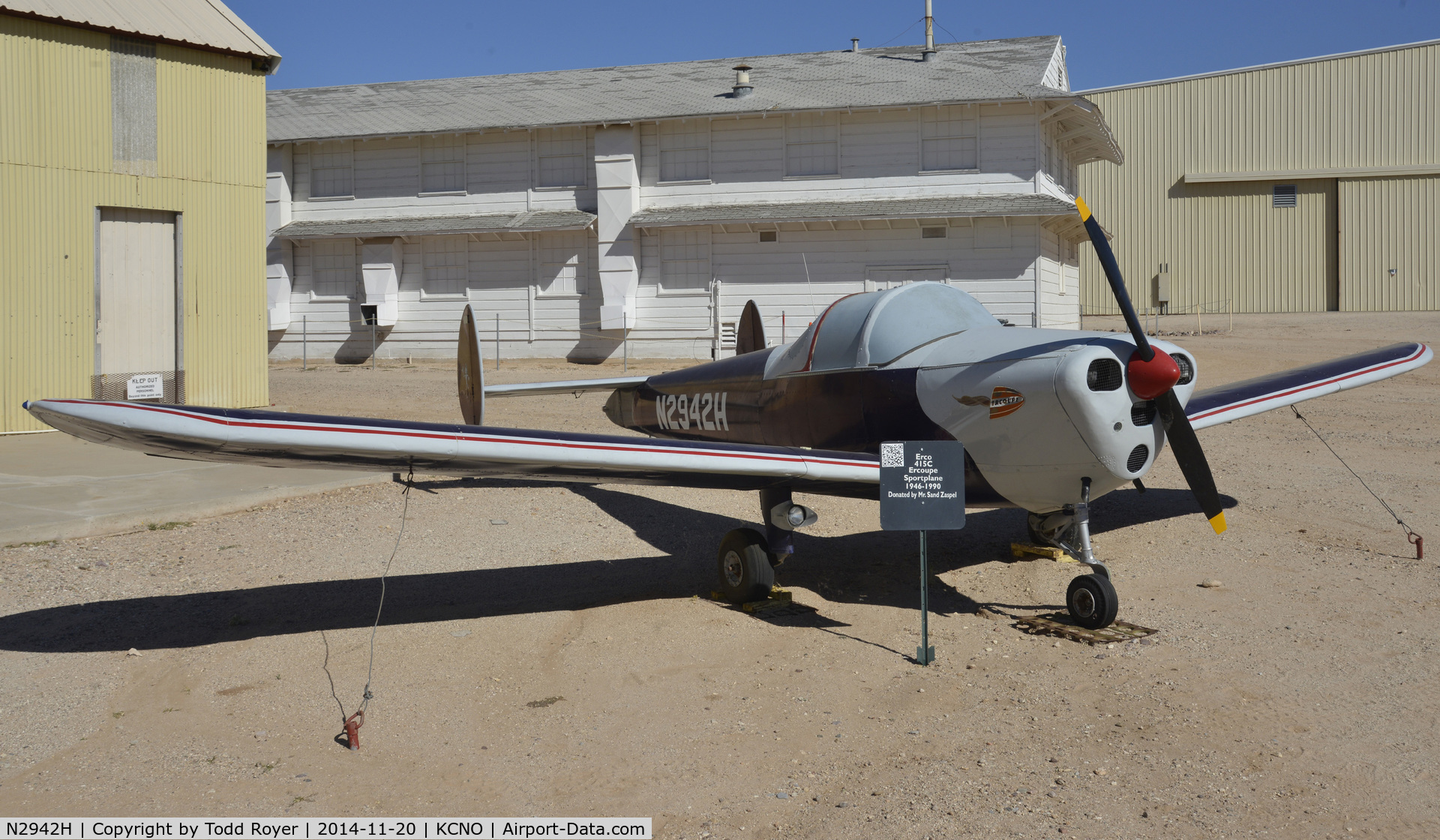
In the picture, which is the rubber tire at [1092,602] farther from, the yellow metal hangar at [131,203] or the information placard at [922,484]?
the yellow metal hangar at [131,203]

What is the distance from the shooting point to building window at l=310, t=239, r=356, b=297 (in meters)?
30.2

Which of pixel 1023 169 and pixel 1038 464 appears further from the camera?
pixel 1023 169

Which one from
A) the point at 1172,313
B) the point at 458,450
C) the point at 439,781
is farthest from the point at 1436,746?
the point at 1172,313

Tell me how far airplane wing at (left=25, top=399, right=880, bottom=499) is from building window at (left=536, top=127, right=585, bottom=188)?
74.2 ft

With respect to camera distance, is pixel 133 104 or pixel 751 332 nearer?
pixel 751 332

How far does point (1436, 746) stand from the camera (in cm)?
493

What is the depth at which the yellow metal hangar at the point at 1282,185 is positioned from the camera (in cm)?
3447

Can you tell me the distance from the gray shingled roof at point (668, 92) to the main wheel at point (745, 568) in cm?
1999

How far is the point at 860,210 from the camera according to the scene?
2558 centimetres

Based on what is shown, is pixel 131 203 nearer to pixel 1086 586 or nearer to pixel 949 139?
pixel 1086 586

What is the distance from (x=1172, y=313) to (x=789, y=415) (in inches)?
1303

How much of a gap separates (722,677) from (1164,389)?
3.44 m

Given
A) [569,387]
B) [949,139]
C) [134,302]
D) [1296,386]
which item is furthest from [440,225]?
[1296,386]

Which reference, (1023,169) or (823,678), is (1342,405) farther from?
(823,678)
